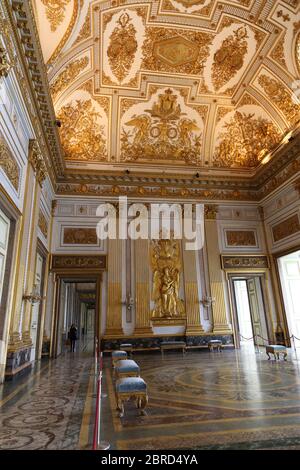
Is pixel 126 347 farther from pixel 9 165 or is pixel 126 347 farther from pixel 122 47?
pixel 122 47

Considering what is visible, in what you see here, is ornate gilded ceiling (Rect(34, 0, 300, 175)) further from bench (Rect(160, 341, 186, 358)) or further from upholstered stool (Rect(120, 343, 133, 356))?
bench (Rect(160, 341, 186, 358))

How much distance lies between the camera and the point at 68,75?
31.0 feet

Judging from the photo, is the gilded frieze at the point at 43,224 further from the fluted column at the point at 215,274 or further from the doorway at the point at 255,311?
the doorway at the point at 255,311

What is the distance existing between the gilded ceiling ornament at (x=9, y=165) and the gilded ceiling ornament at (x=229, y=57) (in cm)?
779

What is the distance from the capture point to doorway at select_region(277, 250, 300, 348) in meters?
11.6

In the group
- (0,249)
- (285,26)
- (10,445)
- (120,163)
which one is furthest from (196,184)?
(10,445)

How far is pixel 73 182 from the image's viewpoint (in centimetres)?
1189

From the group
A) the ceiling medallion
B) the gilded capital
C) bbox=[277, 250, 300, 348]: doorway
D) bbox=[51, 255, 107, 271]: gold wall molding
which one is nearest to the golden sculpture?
the gilded capital

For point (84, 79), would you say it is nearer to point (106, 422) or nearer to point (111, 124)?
point (111, 124)

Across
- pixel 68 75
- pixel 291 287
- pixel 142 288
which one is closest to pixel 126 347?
pixel 142 288

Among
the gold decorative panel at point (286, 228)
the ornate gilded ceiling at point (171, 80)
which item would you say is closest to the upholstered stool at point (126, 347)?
the ornate gilded ceiling at point (171, 80)

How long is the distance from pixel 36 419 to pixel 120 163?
10.4m

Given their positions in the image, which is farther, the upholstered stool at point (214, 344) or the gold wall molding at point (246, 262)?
the gold wall molding at point (246, 262)
